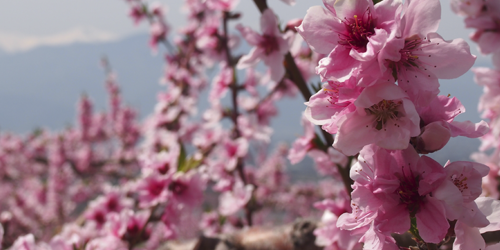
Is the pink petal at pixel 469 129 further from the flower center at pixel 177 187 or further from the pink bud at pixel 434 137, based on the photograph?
the flower center at pixel 177 187

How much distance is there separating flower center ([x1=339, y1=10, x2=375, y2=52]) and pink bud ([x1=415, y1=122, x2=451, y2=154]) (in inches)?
6.1

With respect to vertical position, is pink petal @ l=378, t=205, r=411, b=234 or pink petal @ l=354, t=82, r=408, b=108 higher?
pink petal @ l=354, t=82, r=408, b=108

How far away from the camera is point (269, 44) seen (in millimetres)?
957

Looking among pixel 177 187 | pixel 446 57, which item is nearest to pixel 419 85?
pixel 446 57

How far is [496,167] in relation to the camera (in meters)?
1.31

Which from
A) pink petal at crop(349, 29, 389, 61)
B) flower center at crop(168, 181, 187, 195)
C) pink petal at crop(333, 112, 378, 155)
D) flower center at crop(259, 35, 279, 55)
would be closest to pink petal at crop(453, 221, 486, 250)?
pink petal at crop(333, 112, 378, 155)

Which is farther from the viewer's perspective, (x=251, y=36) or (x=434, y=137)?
(x=251, y=36)

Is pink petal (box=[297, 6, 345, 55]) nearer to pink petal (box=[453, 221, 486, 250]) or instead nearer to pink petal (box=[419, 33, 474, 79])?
pink petal (box=[419, 33, 474, 79])

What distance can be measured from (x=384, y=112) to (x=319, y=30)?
0.16m

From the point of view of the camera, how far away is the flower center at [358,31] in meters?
0.52

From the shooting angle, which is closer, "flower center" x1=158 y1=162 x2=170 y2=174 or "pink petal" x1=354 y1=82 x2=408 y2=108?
"pink petal" x1=354 y1=82 x2=408 y2=108

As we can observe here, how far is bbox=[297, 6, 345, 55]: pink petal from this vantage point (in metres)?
0.52

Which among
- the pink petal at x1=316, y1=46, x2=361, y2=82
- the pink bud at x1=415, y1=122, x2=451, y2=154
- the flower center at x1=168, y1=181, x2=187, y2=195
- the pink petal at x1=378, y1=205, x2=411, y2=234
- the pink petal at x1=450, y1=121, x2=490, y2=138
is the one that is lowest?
the flower center at x1=168, y1=181, x2=187, y2=195

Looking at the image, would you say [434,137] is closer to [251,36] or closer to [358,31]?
[358,31]
